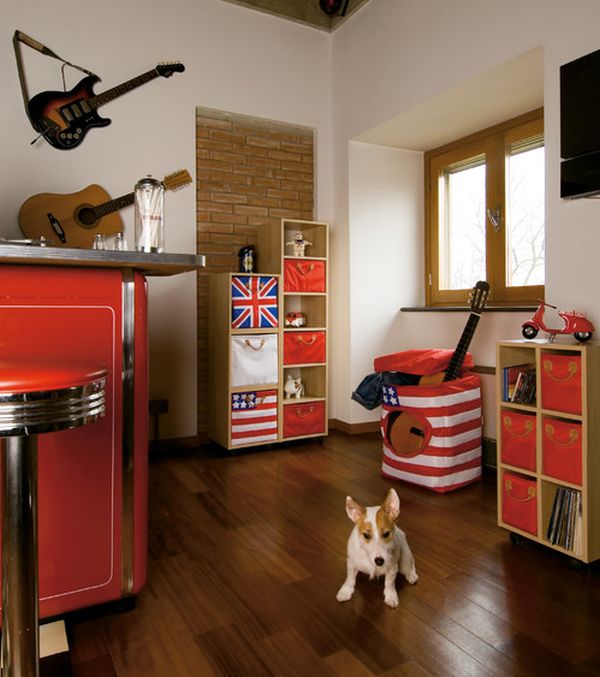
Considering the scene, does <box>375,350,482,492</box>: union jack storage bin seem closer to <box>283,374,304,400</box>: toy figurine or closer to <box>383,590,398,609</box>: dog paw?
<box>283,374,304,400</box>: toy figurine

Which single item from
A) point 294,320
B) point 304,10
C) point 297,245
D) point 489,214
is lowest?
point 294,320

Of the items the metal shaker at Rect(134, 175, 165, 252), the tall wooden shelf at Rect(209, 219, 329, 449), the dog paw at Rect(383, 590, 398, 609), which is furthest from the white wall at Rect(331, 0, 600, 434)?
the metal shaker at Rect(134, 175, 165, 252)

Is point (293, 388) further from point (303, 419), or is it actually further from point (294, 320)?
point (294, 320)

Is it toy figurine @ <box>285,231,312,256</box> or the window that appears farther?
toy figurine @ <box>285,231,312,256</box>

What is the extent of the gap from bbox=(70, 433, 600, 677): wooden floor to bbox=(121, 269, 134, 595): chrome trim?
172mm

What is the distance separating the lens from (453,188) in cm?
412

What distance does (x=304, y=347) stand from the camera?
3.85m

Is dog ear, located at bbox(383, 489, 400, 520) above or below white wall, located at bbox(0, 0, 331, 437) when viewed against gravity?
below

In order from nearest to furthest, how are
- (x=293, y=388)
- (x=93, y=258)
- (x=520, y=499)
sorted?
(x=93, y=258), (x=520, y=499), (x=293, y=388)

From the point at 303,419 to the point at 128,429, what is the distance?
2.23m

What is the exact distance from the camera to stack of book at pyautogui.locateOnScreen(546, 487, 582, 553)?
1.99 m

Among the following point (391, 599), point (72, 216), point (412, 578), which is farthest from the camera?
point (72, 216)

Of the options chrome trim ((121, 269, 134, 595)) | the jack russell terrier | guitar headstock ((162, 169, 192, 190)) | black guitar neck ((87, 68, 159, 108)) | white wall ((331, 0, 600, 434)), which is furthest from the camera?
black guitar neck ((87, 68, 159, 108))

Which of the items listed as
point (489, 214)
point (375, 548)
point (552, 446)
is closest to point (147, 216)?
point (375, 548)
